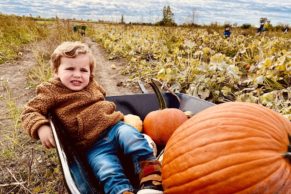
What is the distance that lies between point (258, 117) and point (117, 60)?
362 inches

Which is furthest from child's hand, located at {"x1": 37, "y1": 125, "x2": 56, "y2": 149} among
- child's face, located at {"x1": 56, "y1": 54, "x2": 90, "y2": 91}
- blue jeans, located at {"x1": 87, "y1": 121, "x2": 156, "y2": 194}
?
child's face, located at {"x1": 56, "y1": 54, "x2": 90, "y2": 91}

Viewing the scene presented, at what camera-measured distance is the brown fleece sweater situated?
2.49 m

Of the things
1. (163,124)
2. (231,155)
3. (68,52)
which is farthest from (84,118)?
(231,155)

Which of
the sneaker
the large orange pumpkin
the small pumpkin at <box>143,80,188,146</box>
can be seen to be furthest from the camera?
the small pumpkin at <box>143,80,188,146</box>

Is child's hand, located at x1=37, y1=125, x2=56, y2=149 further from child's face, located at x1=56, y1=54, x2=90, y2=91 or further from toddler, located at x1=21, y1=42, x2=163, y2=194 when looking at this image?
child's face, located at x1=56, y1=54, x2=90, y2=91

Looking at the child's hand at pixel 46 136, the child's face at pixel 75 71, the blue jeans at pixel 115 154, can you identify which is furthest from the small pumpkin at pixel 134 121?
the child's hand at pixel 46 136

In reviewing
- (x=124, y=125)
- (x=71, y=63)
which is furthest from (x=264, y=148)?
(x=71, y=63)

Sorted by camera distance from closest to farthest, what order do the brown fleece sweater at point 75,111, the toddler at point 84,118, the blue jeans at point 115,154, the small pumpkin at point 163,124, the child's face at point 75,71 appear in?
the blue jeans at point 115,154, the toddler at point 84,118, the brown fleece sweater at point 75,111, the child's face at point 75,71, the small pumpkin at point 163,124

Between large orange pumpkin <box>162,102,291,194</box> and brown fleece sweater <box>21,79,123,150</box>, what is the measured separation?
0.81 m

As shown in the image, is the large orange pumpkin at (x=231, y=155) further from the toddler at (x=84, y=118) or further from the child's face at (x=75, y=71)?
the child's face at (x=75, y=71)

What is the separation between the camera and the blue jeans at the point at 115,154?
6.84 ft

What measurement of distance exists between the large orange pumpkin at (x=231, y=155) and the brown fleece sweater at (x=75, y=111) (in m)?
0.81

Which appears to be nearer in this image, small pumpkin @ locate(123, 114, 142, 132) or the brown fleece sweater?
the brown fleece sweater

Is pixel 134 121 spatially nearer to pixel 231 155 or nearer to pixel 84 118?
pixel 84 118
